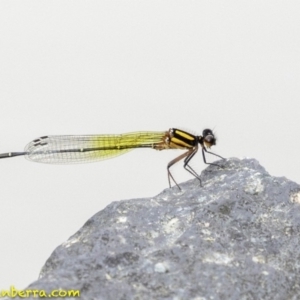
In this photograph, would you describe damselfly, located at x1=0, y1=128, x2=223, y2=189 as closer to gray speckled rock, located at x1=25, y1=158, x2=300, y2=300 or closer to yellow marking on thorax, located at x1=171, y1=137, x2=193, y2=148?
yellow marking on thorax, located at x1=171, y1=137, x2=193, y2=148

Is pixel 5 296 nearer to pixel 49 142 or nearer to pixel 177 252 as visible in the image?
pixel 177 252

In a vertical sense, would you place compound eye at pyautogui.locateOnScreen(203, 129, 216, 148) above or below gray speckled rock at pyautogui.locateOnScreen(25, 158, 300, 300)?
above

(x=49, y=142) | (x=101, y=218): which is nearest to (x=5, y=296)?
(x=101, y=218)

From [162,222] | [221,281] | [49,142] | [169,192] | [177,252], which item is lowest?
[221,281]

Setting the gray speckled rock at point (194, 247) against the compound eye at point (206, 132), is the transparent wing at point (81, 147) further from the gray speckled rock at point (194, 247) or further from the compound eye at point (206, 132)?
the gray speckled rock at point (194, 247)

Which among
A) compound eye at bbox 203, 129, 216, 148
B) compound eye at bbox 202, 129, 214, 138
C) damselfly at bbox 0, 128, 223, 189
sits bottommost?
compound eye at bbox 203, 129, 216, 148

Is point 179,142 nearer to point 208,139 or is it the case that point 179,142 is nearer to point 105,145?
point 208,139

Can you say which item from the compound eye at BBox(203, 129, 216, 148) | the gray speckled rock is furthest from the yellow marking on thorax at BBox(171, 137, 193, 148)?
the gray speckled rock

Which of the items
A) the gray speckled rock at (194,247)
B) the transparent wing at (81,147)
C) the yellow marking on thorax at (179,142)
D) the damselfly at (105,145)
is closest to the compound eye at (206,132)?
the damselfly at (105,145)
